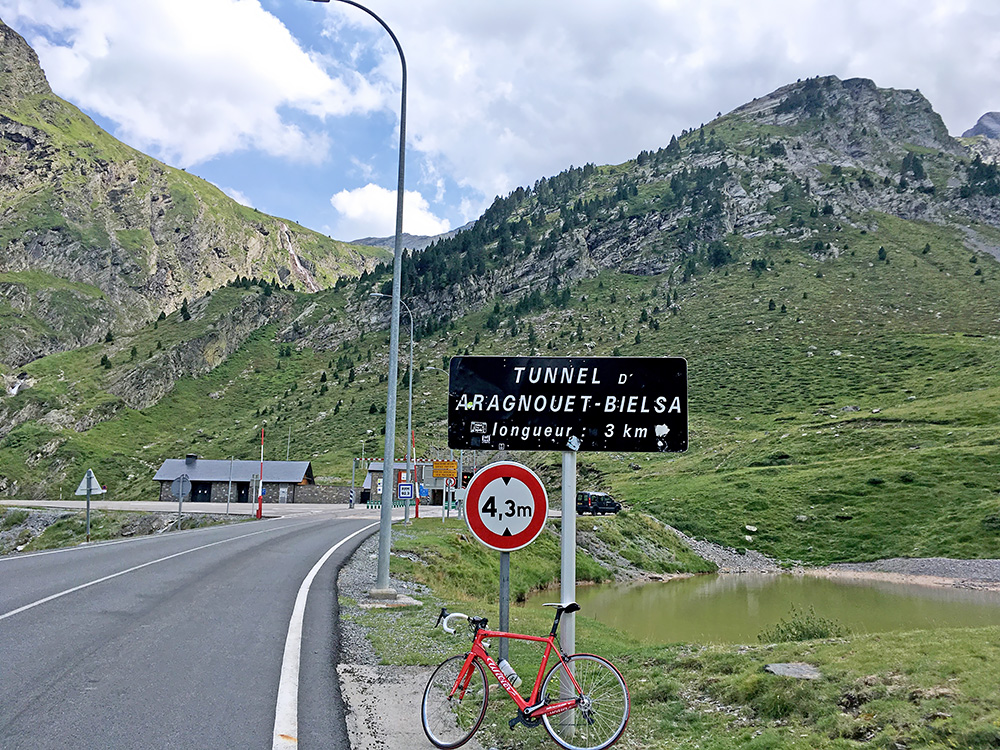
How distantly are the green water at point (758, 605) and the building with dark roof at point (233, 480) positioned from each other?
52905mm

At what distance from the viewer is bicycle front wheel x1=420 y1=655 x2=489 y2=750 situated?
16.9 ft

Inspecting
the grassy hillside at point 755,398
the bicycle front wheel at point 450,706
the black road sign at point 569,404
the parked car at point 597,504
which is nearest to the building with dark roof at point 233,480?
the grassy hillside at point 755,398

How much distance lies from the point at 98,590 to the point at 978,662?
14536 mm

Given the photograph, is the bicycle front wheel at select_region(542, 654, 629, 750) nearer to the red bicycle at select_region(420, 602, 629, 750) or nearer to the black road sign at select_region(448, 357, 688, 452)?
the red bicycle at select_region(420, 602, 629, 750)

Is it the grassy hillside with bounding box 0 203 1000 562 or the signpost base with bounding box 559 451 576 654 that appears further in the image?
the grassy hillside with bounding box 0 203 1000 562

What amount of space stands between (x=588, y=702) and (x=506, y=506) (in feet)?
5.57

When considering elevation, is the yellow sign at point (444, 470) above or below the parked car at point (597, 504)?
above

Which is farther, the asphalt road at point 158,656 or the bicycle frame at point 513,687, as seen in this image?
the asphalt road at point 158,656

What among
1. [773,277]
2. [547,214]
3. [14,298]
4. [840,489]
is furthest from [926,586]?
[14,298]

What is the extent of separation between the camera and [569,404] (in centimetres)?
580

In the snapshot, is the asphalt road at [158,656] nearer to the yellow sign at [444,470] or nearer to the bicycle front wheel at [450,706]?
the bicycle front wheel at [450,706]

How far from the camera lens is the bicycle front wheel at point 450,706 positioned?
16.9ft

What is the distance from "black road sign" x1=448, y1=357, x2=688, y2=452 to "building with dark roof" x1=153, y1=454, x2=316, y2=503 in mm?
70515

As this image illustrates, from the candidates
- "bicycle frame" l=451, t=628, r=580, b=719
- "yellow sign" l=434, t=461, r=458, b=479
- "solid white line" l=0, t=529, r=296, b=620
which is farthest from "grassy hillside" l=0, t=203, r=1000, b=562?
"bicycle frame" l=451, t=628, r=580, b=719
